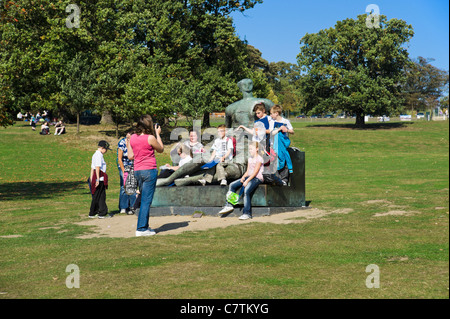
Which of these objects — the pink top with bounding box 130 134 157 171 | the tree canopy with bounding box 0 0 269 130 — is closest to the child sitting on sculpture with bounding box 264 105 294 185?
the pink top with bounding box 130 134 157 171

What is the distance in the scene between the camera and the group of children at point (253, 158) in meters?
11.4

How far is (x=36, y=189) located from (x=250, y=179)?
13293 mm

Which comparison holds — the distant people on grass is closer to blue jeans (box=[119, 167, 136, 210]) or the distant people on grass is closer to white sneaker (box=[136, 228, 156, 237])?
blue jeans (box=[119, 167, 136, 210])

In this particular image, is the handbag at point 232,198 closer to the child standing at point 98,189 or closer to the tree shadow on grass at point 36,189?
the child standing at point 98,189

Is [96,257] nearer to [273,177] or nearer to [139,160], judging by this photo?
[139,160]

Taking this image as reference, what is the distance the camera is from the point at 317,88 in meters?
65.6

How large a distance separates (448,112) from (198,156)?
35.3ft

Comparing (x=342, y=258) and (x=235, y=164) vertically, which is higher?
(x=235, y=164)

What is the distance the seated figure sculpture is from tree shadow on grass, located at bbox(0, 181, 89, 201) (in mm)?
7991

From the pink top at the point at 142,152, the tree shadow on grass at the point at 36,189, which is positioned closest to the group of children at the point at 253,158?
the pink top at the point at 142,152

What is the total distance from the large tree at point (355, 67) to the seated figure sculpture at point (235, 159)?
164 feet

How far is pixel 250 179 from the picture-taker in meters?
11.4

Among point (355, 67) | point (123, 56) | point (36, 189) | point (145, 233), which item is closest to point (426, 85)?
point (355, 67)
